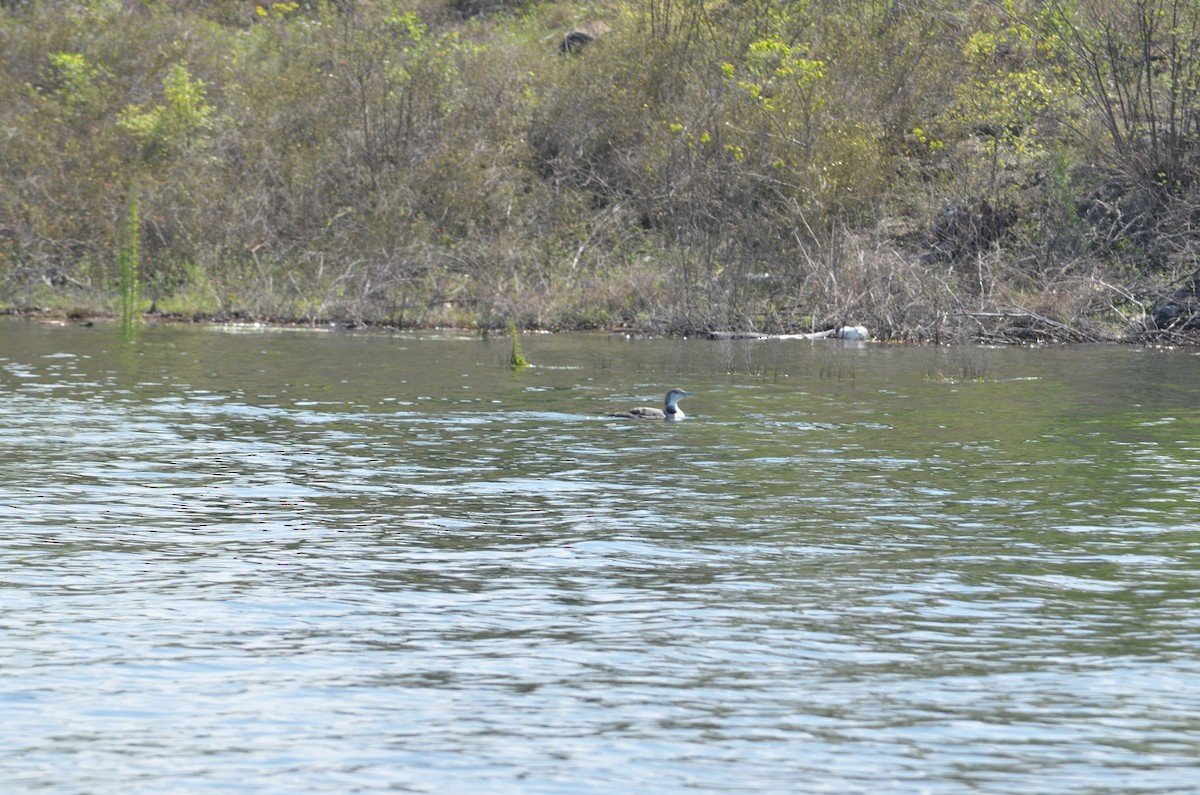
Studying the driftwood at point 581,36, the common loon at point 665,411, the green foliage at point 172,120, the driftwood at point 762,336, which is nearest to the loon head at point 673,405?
the common loon at point 665,411

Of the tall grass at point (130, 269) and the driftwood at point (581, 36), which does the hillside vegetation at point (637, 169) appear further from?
the driftwood at point (581, 36)

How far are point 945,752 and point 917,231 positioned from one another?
3376cm

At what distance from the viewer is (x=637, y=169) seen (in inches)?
1720

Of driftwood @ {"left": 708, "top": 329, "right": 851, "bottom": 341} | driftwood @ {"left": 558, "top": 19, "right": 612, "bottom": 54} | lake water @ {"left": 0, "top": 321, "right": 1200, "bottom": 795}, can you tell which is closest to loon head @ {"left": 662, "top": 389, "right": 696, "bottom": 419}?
lake water @ {"left": 0, "top": 321, "right": 1200, "bottom": 795}

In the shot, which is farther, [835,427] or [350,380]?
[350,380]

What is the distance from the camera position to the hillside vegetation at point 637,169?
121 feet

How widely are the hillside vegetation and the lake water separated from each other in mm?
16004

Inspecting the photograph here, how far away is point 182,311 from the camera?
128 feet

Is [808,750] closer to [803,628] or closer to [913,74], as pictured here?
[803,628]

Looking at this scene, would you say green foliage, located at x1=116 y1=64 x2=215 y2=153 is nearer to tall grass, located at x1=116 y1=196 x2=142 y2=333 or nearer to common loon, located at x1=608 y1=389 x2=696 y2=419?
tall grass, located at x1=116 y1=196 x2=142 y2=333

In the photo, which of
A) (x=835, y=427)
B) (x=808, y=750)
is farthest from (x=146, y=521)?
(x=835, y=427)

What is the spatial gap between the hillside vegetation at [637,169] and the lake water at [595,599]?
16.0m

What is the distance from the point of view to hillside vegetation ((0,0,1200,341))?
121 ft

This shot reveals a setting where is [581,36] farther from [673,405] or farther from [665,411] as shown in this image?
[673,405]
